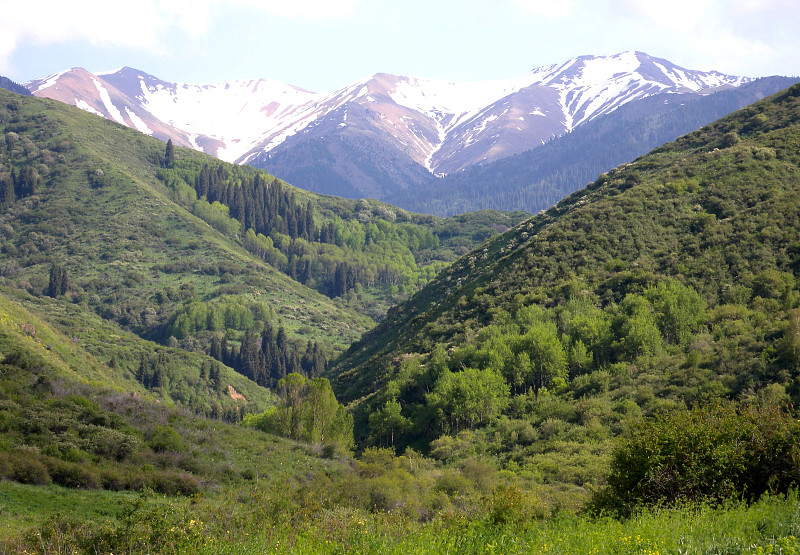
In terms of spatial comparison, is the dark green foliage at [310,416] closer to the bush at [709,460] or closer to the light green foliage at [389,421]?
the light green foliage at [389,421]

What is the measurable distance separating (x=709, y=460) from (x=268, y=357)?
144936mm

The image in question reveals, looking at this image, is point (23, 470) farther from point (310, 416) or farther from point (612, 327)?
point (612, 327)

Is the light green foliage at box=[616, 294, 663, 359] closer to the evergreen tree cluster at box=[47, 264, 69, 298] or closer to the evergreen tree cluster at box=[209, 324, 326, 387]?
the evergreen tree cluster at box=[209, 324, 326, 387]

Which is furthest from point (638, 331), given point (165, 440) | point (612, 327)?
point (165, 440)

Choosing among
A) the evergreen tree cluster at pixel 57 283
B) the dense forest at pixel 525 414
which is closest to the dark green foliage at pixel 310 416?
the dense forest at pixel 525 414

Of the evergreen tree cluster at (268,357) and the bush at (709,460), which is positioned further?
the evergreen tree cluster at (268,357)

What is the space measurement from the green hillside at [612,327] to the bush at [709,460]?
15.6 metres

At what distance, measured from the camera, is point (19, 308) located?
10012 centimetres

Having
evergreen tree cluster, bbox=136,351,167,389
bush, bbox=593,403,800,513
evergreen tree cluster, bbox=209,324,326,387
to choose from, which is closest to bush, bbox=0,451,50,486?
bush, bbox=593,403,800,513

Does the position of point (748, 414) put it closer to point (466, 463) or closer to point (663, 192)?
point (466, 463)

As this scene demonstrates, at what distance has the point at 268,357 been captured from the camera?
15950 cm

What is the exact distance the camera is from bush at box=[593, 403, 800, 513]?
20.1m

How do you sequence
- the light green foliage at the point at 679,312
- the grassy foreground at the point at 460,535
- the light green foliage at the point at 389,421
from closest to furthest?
the grassy foreground at the point at 460,535, the light green foliage at the point at 679,312, the light green foliage at the point at 389,421

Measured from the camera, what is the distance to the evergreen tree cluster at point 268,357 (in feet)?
510
